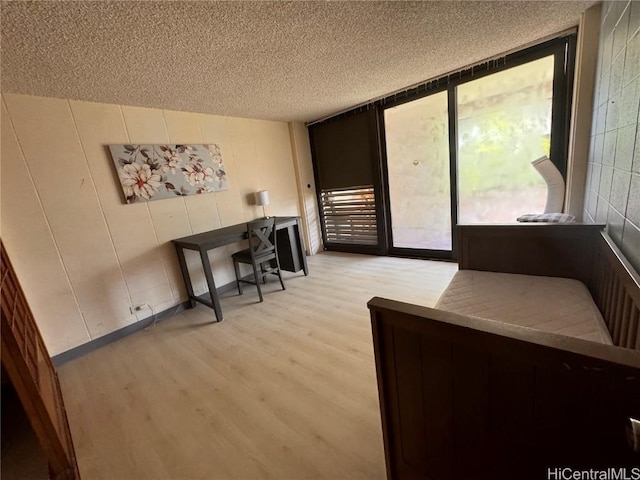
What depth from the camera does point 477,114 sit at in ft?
9.43

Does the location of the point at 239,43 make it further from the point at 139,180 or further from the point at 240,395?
the point at 240,395

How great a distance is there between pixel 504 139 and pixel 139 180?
3702 millimetres

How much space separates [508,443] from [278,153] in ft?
12.8

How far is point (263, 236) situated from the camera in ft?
9.57

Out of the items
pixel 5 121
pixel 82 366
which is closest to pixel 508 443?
pixel 82 366

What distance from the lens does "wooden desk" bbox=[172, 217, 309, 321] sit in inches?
101

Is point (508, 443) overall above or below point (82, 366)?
above

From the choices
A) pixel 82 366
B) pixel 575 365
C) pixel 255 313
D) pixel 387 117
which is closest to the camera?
pixel 575 365

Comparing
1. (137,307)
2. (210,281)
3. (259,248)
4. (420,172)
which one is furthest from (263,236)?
(420,172)

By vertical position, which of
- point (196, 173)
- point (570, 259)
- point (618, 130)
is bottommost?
point (570, 259)

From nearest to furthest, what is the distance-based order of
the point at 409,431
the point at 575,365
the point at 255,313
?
the point at 575,365 < the point at 409,431 < the point at 255,313

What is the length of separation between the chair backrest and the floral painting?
80cm

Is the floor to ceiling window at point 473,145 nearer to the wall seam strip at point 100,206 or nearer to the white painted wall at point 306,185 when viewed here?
the white painted wall at point 306,185

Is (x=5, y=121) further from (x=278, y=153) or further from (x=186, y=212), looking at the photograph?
(x=278, y=153)
